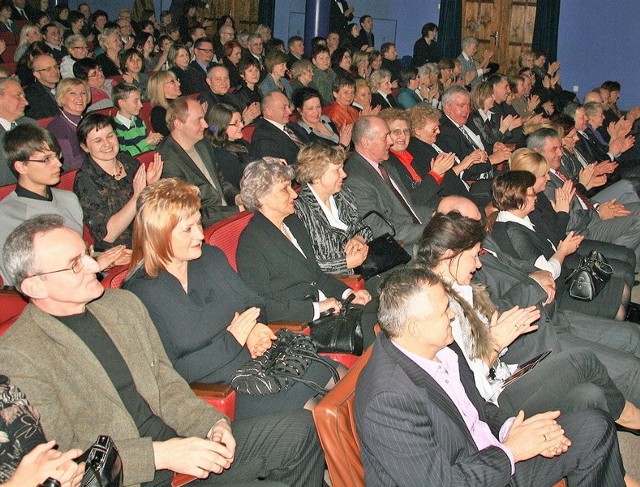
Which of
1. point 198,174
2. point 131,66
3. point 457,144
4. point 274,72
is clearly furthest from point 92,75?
point 457,144

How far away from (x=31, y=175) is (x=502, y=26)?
1067cm

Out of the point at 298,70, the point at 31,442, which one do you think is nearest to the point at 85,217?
the point at 31,442

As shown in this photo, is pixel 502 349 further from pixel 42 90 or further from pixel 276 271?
pixel 42 90

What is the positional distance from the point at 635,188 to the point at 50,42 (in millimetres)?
6694

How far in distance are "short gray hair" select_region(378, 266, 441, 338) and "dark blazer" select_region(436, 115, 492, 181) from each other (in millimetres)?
3526

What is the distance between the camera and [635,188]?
5191mm

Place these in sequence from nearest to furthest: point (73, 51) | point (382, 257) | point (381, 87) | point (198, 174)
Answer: point (382, 257) → point (198, 174) → point (73, 51) → point (381, 87)

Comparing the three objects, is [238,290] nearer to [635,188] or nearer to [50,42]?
[635,188]

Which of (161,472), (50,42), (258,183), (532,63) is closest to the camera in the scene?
(161,472)

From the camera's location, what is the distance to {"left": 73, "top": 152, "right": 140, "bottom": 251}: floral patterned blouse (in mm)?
3541

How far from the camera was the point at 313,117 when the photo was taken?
→ 19.4 feet

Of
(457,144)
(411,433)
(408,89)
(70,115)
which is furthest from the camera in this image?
(408,89)

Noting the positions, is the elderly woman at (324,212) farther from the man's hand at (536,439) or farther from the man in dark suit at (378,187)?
the man's hand at (536,439)

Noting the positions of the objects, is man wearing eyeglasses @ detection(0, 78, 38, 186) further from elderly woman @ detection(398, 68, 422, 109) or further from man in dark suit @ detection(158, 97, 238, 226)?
elderly woman @ detection(398, 68, 422, 109)
